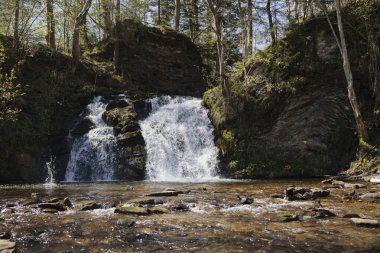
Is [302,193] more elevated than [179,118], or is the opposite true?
[179,118]

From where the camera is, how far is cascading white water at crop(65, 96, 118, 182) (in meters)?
19.1

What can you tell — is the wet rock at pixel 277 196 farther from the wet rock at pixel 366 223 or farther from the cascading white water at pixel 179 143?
the cascading white water at pixel 179 143

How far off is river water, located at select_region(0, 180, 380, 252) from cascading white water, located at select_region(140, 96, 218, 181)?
9491 millimetres

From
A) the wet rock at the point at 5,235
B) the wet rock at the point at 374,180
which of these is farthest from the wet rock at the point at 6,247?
the wet rock at the point at 374,180

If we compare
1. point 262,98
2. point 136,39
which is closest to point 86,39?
point 136,39

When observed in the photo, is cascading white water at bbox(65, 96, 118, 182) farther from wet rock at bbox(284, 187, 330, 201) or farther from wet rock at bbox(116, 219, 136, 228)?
wet rock at bbox(116, 219, 136, 228)

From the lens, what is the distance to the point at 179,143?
68.5 ft

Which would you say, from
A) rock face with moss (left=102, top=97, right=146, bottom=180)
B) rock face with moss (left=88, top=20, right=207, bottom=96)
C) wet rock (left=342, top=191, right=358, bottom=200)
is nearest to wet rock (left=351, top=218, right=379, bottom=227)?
wet rock (left=342, top=191, right=358, bottom=200)

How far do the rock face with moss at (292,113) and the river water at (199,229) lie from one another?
28.0ft

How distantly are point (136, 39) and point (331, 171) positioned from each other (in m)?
20.8

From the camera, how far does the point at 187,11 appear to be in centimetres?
4056

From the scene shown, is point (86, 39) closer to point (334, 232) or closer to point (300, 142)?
point (300, 142)

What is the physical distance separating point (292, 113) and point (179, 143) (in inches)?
254

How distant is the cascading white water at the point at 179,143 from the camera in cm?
1938
